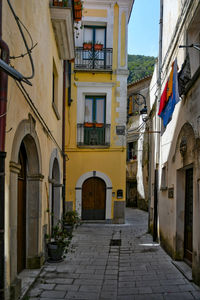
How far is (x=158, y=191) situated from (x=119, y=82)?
6255 mm

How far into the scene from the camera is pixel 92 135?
1389 centimetres

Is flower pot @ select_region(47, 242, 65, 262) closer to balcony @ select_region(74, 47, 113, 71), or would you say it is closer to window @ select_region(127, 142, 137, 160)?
balcony @ select_region(74, 47, 113, 71)

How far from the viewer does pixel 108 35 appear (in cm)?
1408

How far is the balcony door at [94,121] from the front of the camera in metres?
13.9

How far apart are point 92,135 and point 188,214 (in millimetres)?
7859

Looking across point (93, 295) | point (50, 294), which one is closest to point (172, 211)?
point (93, 295)

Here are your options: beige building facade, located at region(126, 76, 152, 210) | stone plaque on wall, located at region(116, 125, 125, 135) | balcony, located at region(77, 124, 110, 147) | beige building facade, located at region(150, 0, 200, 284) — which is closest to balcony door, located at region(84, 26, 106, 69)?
balcony, located at region(77, 124, 110, 147)

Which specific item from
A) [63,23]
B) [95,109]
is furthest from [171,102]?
[95,109]

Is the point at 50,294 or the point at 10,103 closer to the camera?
the point at 10,103

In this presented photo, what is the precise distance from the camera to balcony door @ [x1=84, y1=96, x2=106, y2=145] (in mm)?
13852

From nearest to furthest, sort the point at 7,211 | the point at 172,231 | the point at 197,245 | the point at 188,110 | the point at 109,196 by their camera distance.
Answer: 1. the point at 7,211
2. the point at 197,245
3. the point at 188,110
4. the point at 172,231
5. the point at 109,196

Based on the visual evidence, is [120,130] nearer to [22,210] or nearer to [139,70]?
[22,210]

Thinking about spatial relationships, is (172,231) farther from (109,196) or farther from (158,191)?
(109,196)

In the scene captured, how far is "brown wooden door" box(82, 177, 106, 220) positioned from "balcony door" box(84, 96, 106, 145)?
175cm
